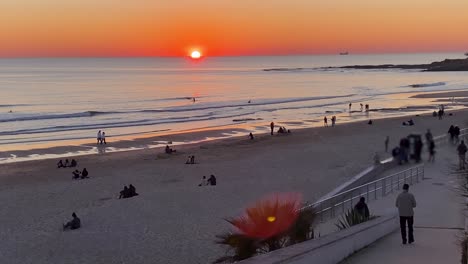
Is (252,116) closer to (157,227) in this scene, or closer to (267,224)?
(157,227)

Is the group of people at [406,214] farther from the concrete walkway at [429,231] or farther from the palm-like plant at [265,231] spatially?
the palm-like plant at [265,231]

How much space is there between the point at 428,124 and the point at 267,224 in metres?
32.5

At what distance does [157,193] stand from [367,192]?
8.50 m

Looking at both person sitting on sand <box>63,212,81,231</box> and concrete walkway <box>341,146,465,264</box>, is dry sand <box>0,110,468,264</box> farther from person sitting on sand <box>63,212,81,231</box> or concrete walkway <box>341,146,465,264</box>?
concrete walkway <box>341,146,465,264</box>

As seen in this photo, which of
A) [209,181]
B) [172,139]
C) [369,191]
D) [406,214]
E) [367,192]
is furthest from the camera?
[172,139]

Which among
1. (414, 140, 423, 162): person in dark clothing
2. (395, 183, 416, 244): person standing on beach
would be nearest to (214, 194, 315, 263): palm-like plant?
(395, 183, 416, 244): person standing on beach

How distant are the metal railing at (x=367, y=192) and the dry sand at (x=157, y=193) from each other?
251 centimetres

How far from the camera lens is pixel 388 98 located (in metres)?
70.7

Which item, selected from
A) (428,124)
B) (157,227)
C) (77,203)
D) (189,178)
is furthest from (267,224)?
(428,124)

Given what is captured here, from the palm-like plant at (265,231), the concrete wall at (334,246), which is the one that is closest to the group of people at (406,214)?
the concrete wall at (334,246)

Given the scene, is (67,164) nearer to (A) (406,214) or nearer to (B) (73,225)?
(B) (73,225)

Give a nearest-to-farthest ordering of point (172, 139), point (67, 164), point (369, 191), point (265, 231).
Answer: point (265, 231) < point (369, 191) < point (67, 164) < point (172, 139)

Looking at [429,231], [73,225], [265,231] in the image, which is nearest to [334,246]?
[265,231]

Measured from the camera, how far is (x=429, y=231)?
961 cm
